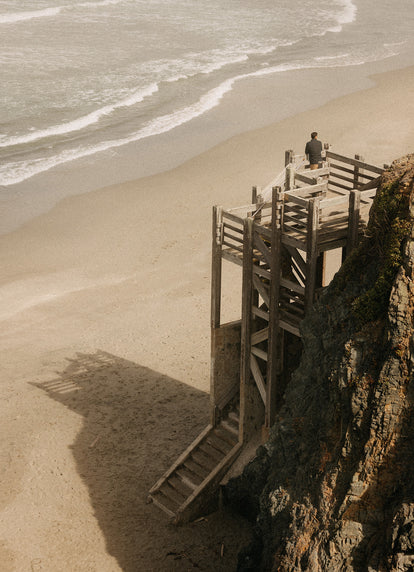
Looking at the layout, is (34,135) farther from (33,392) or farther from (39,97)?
(33,392)

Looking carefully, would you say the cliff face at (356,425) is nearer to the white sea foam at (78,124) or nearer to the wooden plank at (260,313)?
the wooden plank at (260,313)

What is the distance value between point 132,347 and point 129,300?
3.29 metres

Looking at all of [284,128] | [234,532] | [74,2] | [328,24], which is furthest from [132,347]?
[74,2]

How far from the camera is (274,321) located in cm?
1616

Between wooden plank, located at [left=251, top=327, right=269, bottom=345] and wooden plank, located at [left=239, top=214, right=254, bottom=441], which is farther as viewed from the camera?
wooden plank, located at [left=251, top=327, right=269, bottom=345]

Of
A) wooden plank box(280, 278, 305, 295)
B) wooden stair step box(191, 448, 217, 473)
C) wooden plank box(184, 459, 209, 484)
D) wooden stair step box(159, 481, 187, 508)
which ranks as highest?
wooden plank box(280, 278, 305, 295)

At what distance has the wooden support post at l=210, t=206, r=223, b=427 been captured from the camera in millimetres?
16797

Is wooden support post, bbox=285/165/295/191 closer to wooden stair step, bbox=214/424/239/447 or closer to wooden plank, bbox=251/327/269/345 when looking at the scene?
wooden plank, bbox=251/327/269/345

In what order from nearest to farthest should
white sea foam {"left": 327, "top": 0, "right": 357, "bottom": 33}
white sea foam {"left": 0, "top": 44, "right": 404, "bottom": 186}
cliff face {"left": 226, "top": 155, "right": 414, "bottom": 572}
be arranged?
cliff face {"left": 226, "top": 155, "right": 414, "bottom": 572}
white sea foam {"left": 0, "top": 44, "right": 404, "bottom": 186}
white sea foam {"left": 327, "top": 0, "right": 357, "bottom": 33}

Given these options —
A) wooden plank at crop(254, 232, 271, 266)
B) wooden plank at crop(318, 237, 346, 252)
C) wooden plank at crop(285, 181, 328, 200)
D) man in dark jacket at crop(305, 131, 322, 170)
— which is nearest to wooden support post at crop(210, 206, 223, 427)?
wooden plank at crop(254, 232, 271, 266)

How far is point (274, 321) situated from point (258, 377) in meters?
1.48

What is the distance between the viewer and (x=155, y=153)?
41844mm

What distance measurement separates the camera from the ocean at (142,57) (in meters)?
45.9

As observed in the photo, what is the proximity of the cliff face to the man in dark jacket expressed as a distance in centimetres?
441
